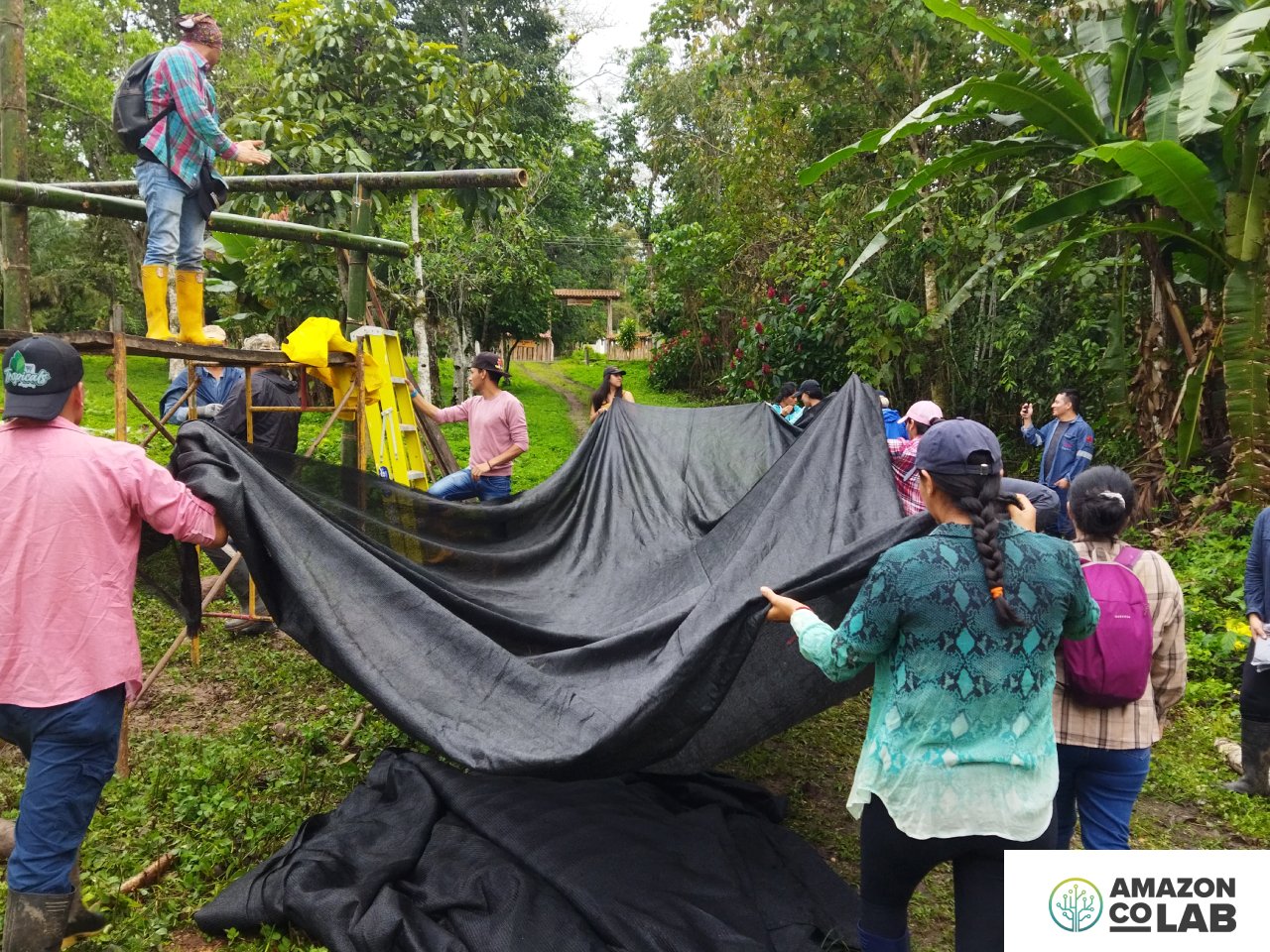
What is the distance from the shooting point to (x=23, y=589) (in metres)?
2.19

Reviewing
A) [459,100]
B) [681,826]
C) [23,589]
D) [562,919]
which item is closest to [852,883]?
[681,826]

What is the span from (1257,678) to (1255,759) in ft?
1.16

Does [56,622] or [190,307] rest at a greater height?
[190,307]

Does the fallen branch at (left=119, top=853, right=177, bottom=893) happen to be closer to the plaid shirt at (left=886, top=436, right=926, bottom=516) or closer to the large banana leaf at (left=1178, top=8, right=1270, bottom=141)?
the plaid shirt at (left=886, top=436, right=926, bottom=516)

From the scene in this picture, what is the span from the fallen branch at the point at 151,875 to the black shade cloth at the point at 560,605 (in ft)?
3.09

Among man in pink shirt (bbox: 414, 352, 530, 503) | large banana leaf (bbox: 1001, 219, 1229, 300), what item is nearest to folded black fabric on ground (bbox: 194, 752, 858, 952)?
man in pink shirt (bbox: 414, 352, 530, 503)

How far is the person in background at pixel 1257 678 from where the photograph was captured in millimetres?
3457

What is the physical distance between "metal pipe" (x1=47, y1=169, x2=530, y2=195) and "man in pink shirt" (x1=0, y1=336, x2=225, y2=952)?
2.73m

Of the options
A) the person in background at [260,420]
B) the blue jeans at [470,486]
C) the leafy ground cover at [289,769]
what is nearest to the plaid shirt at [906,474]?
the leafy ground cover at [289,769]

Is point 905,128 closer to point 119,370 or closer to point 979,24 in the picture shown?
point 979,24

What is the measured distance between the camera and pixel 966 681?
5.73ft

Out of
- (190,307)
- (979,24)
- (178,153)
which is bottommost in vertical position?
(190,307)

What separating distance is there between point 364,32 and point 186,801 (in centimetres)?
599

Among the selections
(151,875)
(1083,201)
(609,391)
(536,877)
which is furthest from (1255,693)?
(151,875)
